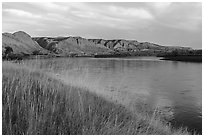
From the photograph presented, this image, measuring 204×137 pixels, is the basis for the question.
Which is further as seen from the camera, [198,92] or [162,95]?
[198,92]

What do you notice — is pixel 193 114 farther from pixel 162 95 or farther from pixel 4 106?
pixel 4 106

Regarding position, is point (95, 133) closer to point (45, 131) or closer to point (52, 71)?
point (45, 131)

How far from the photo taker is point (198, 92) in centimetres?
1501

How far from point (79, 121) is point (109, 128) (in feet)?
1.43

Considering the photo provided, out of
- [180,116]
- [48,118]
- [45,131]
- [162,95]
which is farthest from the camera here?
[162,95]

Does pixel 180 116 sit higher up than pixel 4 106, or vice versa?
pixel 4 106

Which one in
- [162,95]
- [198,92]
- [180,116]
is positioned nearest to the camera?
[180,116]

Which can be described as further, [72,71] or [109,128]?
[72,71]

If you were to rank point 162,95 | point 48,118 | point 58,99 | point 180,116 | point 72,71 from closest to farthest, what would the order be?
point 48,118
point 58,99
point 72,71
point 180,116
point 162,95

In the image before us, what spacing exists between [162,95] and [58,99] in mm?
10321

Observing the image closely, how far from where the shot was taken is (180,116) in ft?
33.1

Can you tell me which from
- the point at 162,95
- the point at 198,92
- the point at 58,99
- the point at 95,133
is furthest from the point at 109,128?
the point at 198,92

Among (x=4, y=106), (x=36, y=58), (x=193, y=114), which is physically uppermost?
(x=36, y=58)

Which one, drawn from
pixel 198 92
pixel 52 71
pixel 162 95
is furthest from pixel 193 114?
pixel 52 71
